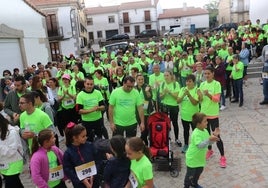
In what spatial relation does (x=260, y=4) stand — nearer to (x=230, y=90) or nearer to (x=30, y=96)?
(x=230, y=90)

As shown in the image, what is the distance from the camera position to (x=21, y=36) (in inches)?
629

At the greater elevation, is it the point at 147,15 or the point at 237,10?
the point at 147,15

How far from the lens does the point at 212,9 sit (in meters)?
84.1

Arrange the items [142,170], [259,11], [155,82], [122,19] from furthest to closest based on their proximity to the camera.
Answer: [122,19], [259,11], [155,82], [142,170]

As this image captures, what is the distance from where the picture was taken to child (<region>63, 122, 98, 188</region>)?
3.70 m

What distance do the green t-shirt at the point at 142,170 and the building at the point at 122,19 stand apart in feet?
194

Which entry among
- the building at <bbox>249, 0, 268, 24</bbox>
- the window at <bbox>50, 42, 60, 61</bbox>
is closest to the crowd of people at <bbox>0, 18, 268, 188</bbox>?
the building at <bbox>249, 0, 268, 24</bbox>

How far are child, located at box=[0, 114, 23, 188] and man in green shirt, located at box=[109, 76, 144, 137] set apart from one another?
77.3 inches

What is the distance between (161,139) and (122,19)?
5774 centimetres

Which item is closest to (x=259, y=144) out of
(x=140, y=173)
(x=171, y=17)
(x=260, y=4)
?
(x=140, y=173)

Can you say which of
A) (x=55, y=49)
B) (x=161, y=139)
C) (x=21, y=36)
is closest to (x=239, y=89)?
(x=161, y=139)

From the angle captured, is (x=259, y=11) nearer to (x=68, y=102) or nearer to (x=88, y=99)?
(x=68, y=102)

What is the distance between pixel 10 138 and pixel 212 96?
12.1 feet

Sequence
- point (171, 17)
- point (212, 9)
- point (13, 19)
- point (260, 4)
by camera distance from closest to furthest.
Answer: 1. point (13, 19)
2. point (260, 4)
3. point (171, 17)
4. point (212, 9)
